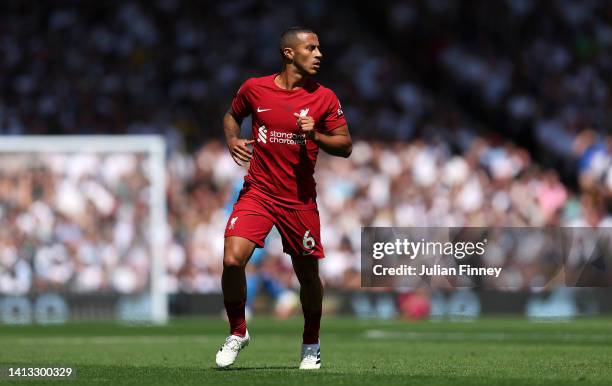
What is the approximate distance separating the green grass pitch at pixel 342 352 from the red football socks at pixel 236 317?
0.35 m

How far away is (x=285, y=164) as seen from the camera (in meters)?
11.3

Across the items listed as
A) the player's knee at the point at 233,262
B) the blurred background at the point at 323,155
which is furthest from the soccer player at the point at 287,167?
the blurred background at the point at 323,155

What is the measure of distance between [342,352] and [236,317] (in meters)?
3.26

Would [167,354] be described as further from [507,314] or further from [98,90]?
[98,90]

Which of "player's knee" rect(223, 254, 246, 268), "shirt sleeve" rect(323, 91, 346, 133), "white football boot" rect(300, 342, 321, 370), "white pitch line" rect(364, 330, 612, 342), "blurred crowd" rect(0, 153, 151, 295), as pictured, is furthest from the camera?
"blurred crowd" rect(0, 153, 151, 295)

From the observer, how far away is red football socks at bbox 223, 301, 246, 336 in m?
11.2

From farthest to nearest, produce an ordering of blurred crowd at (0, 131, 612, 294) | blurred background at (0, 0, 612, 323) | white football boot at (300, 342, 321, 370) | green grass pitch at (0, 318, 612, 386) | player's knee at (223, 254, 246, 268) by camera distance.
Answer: blurred background at (0, 0, 612, 323)
blurred crowd at (0, 131, 612, 294)
white football boot at (300, 342, 321, 370)
player's knee at (223, 254, 246, 268)
green grass pitch at (0, 318, 612, 386)

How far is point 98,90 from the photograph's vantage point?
28.2 m

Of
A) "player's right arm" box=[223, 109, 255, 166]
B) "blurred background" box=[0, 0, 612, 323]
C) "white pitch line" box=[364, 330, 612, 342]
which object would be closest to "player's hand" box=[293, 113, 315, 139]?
"player's right arm" box=[223, 109, 255, 166]

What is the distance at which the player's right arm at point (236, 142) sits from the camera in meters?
11.0

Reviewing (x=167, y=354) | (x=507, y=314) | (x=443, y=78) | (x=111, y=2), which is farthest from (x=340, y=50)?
(x=167, y=354)

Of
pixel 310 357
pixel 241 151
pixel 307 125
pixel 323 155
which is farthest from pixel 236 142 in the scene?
pixel 323 155

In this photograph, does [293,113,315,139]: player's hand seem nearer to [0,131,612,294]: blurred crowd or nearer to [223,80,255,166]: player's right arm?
[223,80,255,166]: player's right arm

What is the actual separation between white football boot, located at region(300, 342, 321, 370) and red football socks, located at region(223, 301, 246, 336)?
0.54 metres
